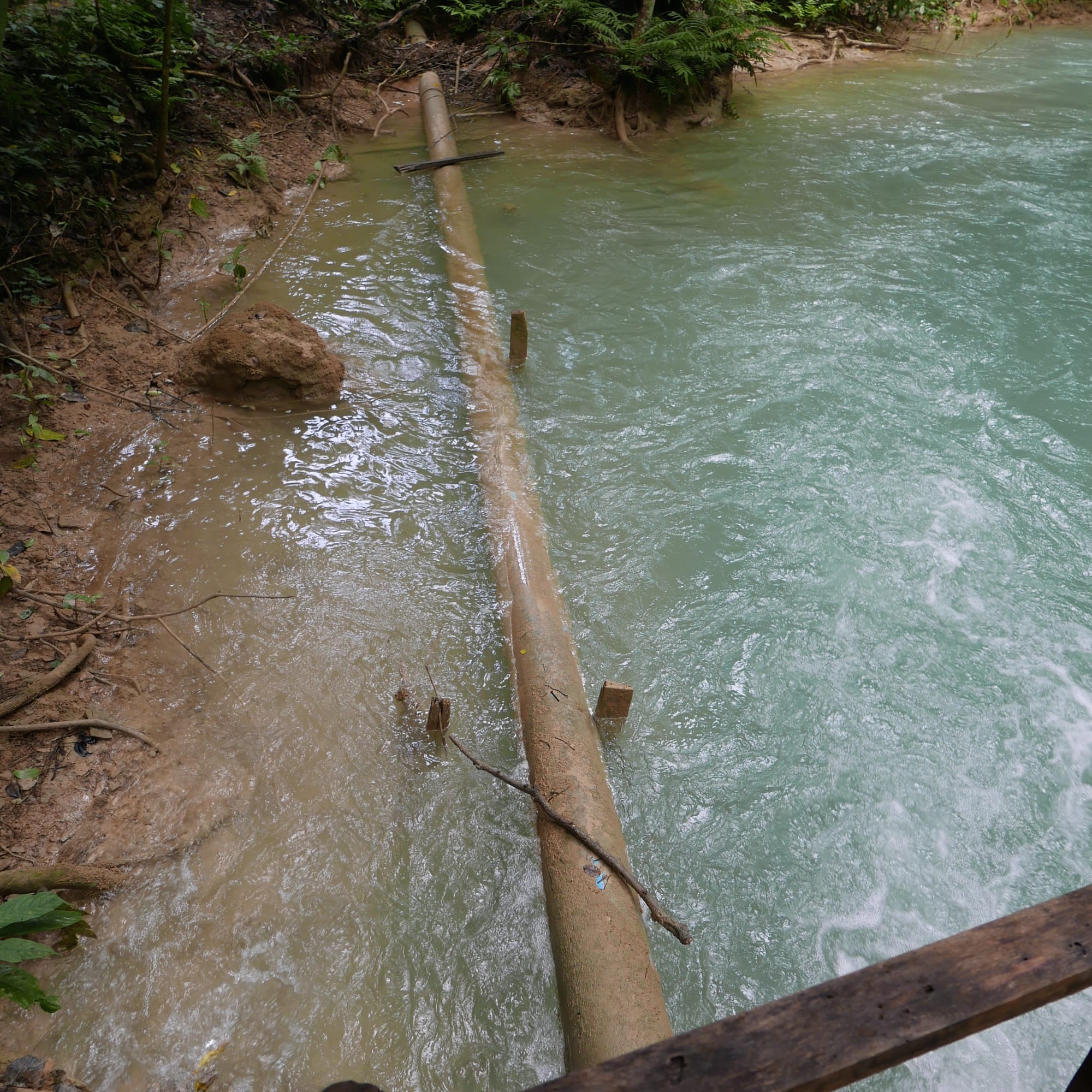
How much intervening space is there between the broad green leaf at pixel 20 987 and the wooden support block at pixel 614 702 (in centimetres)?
199

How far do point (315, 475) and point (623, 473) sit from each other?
1.88 metres

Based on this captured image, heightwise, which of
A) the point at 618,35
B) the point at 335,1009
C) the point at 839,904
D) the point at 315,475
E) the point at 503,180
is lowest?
the point at 839,904

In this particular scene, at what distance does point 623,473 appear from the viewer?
491 centimetres

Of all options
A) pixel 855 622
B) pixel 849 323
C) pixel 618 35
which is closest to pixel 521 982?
pixel 855 622

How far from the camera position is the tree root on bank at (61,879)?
2.60 meters

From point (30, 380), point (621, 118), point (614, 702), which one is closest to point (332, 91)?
point (621, 118)

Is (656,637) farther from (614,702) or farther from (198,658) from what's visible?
(198,658)

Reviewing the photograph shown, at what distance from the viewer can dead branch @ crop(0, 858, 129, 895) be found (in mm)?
2604

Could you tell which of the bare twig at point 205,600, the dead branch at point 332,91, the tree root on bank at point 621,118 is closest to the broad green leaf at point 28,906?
the bare twig at point 205,600

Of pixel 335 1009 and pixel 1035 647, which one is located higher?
pixel 335 1009

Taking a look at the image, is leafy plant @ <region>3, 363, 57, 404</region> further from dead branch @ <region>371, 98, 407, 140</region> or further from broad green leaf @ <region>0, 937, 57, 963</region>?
dead branch @ <region>371, 98, 407, 140</region>

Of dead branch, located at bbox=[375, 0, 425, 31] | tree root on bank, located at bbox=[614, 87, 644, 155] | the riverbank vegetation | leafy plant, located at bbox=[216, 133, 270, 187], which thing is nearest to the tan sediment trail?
the riverbank vegetation

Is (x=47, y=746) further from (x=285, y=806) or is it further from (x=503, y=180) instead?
(x=503, y=180)

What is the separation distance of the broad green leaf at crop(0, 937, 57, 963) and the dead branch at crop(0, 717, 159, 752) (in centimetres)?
121
